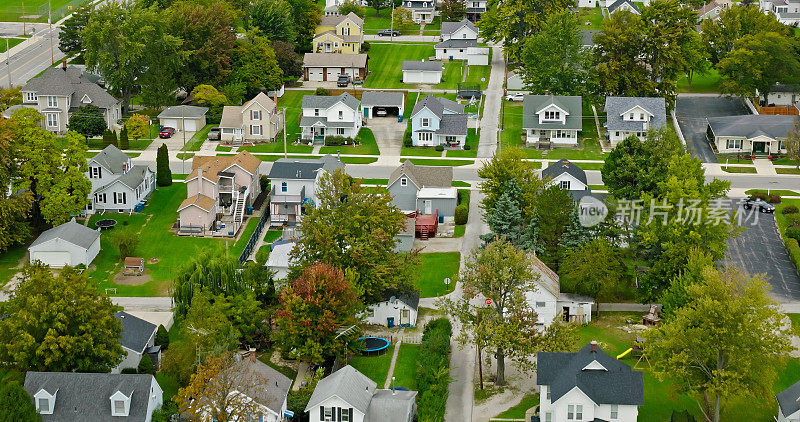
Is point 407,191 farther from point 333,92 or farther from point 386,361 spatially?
point 333,92

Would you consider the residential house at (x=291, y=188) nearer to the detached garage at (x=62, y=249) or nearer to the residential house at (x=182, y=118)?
the detached garage at (x=62, y=249)

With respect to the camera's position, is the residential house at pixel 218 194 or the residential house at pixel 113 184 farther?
the residential house at pixel 113 184

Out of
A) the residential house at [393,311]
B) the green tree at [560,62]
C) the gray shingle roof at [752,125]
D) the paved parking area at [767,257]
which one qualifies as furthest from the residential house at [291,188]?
the gray shingle roof at [752,125]

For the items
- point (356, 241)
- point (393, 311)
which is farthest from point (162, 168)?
point (393, 311)

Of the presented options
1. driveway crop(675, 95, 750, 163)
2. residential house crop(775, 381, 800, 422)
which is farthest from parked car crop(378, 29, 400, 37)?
residential house crop(775, 381, 800, 422)

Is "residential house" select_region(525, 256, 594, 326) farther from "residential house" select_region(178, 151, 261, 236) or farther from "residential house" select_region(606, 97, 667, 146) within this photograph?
"residential house" select_region(606, 97, 667, 146)

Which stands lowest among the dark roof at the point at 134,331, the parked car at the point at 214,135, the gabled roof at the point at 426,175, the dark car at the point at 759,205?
the dark roof at the point at 134,331
